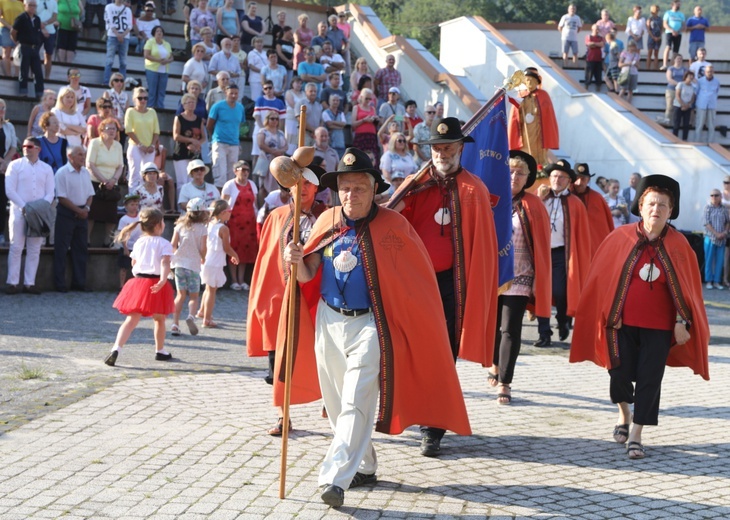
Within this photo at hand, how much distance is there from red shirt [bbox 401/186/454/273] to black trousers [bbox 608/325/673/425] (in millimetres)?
1312

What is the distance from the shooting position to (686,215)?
73.4ft

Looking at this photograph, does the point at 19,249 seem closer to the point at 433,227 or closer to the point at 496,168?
the point at 496,168

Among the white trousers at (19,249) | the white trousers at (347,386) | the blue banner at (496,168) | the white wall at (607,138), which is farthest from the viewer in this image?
the white wall at (607,138)

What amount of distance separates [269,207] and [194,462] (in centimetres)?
685

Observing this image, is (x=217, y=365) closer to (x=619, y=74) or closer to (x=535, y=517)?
(x=535, y=517)

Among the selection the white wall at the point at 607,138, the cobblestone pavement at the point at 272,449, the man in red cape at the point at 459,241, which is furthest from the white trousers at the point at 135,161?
the white wall at the point at 607,138

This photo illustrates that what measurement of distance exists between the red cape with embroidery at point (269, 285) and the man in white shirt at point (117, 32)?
11981 mm

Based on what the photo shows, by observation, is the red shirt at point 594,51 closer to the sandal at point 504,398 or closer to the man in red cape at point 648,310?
the sandal at point 504,398

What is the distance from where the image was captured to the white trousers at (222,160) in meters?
17.4

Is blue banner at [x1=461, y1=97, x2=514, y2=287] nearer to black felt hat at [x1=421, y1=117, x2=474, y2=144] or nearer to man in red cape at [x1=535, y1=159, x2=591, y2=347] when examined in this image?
black felt hat at [x1=421, y1=117, x2=474, y2=144]

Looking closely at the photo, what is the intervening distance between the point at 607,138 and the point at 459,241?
16.7 metres

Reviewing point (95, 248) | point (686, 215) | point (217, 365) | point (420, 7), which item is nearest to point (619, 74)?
point (686, 215)

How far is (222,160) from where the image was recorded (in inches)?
688

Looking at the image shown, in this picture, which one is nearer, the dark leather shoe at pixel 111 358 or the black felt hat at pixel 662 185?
the black felt hat at pixel 662 185
